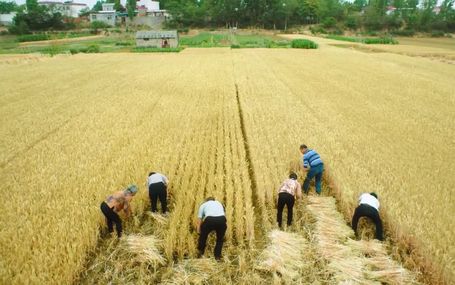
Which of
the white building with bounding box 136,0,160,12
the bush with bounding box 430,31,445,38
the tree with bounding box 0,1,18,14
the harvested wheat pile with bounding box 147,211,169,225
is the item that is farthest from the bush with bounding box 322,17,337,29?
the tree with bounding box 0,1,18,14

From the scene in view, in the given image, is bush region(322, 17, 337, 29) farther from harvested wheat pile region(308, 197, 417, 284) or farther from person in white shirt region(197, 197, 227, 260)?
person in white shirt region(197, 197, 227, 260)

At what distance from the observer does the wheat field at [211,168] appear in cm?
585

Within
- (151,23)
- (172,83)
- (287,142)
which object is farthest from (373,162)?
(151,23)

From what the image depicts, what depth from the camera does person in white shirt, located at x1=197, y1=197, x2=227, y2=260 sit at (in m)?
5.77

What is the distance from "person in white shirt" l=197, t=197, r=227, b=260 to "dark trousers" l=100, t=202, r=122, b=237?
1.67 metres

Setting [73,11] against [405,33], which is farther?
[73,11]

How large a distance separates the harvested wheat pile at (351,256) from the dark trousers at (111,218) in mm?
3880

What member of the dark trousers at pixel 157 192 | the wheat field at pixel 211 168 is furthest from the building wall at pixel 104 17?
the dark trousers at pixel 157 192

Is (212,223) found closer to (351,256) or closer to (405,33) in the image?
(351,256)

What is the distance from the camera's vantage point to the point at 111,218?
637 cm

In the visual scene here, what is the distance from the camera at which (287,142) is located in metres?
11.4

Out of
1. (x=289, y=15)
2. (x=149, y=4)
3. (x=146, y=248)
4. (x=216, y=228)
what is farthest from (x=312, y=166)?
(x=149, y=4)

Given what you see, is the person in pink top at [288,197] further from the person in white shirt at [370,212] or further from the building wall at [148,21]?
the building wall at [148,21]

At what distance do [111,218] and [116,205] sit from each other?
257 millimetres
